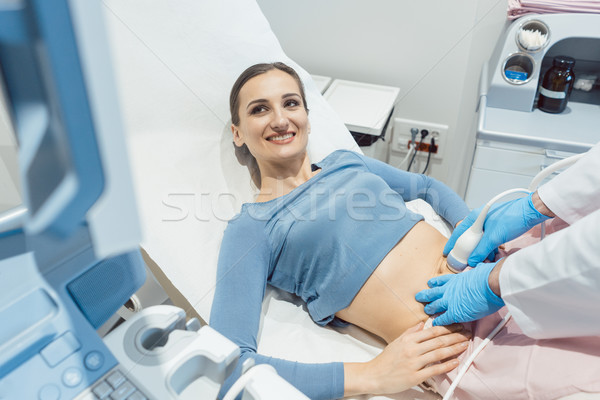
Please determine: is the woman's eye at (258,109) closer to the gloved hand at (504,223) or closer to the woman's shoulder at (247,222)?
the woman's shoulder at (247,222)

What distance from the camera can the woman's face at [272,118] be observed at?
1182mm

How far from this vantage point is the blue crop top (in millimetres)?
910

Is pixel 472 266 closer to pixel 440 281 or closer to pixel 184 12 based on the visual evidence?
pixel 440 281

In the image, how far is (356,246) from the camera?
3.46 ft

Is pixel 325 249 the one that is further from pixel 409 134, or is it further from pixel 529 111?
pixel 409 134

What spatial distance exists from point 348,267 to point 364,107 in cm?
84

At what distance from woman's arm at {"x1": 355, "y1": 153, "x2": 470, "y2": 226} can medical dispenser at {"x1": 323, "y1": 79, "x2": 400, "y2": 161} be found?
0.84 ft

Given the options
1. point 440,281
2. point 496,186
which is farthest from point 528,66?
point 440,281

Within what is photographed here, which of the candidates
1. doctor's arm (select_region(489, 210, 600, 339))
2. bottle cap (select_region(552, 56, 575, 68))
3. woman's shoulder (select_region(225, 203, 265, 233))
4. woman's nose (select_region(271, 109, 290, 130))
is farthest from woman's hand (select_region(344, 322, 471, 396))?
bottle cap (select_region(552, 56, 575, 68))

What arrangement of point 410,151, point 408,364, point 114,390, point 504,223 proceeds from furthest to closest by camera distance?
1. point 410,151
2. point 504,223
3. point 408,364
4. point 114,390

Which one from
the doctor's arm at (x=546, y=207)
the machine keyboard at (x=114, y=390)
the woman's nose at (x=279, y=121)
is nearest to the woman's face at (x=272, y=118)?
the woman's nose at (x=279, y=121)

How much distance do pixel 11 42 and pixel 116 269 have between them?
0.35 m

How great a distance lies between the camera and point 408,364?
2.82ft

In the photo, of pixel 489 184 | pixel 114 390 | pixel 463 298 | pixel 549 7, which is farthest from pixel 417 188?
pixel 114 390
